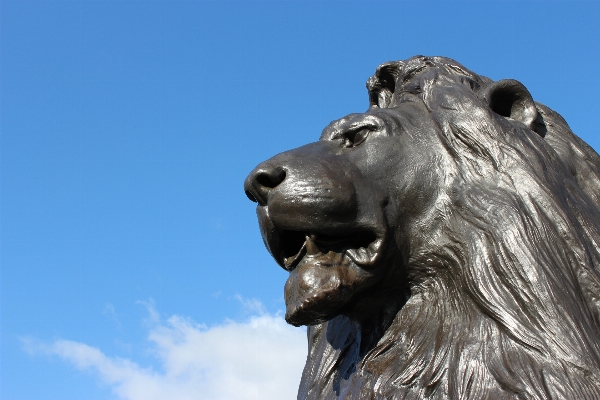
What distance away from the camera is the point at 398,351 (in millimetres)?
3424

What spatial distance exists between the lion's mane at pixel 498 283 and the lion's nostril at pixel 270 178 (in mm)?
689

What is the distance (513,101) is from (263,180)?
4.30ft

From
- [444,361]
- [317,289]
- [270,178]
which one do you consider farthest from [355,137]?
[444,361]

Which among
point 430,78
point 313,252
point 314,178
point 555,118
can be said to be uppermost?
point 430,78

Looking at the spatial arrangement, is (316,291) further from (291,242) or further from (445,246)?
(445,246)

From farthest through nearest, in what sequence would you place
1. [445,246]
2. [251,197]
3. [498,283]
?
[251,197], [445,246], [498,283]

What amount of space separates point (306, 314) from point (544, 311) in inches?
37.3

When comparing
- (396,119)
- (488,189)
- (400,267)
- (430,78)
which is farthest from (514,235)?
(430,78)

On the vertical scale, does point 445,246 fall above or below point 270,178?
below

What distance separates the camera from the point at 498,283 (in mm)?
3240

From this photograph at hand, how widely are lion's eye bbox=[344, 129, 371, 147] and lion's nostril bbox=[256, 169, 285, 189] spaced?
1.36ft

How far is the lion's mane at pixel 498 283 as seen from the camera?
3049 millimetres

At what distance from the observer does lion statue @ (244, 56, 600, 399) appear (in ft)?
10.3

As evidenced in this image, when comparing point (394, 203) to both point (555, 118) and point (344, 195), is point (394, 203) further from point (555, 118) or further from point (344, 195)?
point (555, 118)
